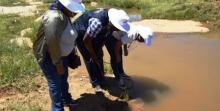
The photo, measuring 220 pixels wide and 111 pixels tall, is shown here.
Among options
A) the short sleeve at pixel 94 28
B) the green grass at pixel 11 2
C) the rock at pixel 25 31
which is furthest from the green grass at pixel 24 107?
the green grass at pixel 11 2

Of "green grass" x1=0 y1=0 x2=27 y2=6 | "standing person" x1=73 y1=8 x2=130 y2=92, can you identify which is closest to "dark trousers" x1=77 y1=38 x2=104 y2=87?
"standing person" x1=73 y1=8 x2=130 y2=92

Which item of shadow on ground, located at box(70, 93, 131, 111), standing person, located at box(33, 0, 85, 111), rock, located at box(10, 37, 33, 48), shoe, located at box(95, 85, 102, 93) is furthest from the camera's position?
rock, located at box(10, 37, 33, 48)

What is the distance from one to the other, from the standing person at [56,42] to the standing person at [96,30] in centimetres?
51

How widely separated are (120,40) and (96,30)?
53 cm

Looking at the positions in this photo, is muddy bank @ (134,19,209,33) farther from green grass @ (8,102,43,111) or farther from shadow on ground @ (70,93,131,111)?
green grass @ (8,102,43,111)

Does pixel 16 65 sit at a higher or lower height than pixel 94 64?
lower

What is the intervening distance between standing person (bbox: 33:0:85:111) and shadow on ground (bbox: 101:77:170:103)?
1.22 meters

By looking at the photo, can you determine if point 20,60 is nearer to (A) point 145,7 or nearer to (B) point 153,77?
(B) point 153,77

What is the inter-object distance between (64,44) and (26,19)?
22.3 feet

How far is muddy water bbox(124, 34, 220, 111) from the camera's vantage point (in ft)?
19.0

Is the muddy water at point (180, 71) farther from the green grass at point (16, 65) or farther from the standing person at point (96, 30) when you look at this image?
the green grass at point (16, 65)

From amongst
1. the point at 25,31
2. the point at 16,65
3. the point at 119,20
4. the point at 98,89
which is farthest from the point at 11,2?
the point at 119,20

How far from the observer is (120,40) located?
220 inches

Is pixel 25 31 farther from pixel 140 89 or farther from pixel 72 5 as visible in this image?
pixel 72 5
